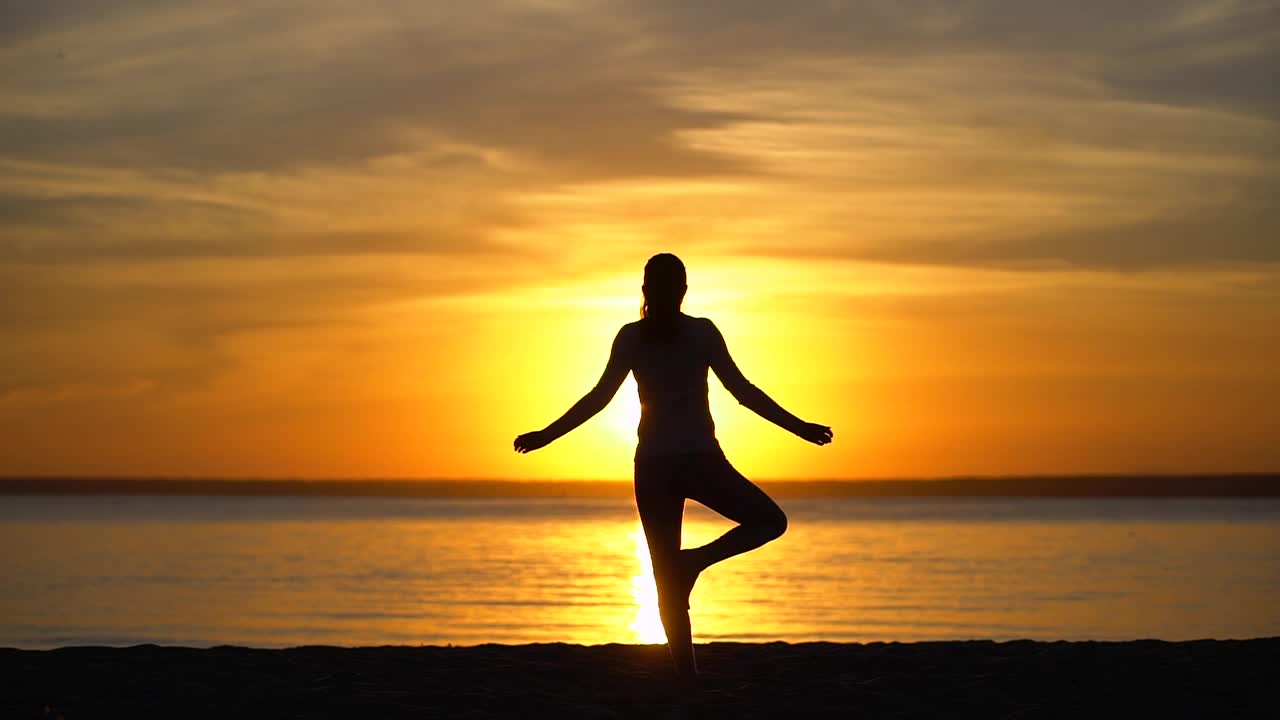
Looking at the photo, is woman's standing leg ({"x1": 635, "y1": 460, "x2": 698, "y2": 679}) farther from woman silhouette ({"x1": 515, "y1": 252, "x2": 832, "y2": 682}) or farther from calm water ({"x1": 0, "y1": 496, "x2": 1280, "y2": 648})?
calm water ({"x1": 0, "y1": 496, "x2": 1280, "y2": 648})

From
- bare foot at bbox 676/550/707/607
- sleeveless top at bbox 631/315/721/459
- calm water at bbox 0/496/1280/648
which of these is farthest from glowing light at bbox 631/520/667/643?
sleeveless top at bbox 631/315/721/459

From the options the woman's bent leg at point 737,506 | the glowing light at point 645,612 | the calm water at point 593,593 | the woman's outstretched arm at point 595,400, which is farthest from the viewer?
the calm water at point 593,593

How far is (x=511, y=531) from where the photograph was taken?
322 feet

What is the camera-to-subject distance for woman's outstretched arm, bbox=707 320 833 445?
8711 mm

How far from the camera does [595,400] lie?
885 cm

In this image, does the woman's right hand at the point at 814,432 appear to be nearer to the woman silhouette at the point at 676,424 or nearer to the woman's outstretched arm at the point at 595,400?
the woman silhouette at the point at 676,424

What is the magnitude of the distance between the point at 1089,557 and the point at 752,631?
35748 millimetres

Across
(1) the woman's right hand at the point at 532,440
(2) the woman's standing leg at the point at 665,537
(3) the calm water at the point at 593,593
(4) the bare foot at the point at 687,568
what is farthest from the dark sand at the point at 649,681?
(3) the calm water at the point at 593,593

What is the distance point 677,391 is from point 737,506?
69cm

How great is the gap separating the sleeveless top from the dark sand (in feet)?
4.93

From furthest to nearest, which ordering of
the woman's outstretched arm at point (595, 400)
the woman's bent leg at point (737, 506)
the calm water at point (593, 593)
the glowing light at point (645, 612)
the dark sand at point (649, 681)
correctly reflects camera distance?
the calm water at point (593, 593) → the glowing light at point (645, 612) → the dark sand at point (649, 681) → the woman's outstretched arm at point (595, 400) → the woman's bent leg at point (737, 506)

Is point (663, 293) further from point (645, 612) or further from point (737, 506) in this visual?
point (645, 612)

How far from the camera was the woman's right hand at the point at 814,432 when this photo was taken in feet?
Result: 28.8

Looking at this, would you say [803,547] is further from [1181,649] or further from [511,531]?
[1181,649]
